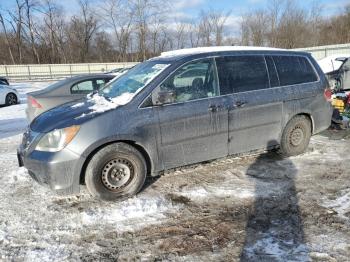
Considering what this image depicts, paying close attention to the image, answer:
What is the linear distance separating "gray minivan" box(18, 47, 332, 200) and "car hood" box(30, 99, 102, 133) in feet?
0.05

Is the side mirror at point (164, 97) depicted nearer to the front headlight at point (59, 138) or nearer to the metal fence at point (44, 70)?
the front headlight at point (59, 138)

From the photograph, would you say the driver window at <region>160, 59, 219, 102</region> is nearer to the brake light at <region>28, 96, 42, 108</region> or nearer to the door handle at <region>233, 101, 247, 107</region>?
the door handle at <region>233, 101, 247, 107</region>

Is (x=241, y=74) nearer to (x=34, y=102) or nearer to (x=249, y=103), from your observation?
(x=249, y=103)

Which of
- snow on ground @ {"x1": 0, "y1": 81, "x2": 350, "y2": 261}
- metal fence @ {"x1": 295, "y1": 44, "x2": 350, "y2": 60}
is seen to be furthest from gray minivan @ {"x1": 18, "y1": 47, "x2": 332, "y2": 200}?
metal fence @ {"x1": 295, "y1": 44, "x2": 350, "y2": 60}

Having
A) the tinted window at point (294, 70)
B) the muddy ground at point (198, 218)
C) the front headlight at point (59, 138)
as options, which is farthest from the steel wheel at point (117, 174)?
the tinted window at point (294, 70)

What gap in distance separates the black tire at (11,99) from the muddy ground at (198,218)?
38.3ft

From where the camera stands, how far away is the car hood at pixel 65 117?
14.7 ft

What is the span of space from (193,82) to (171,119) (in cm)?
65

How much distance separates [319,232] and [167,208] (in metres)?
1.71

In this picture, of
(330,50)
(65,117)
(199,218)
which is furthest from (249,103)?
(330,50)

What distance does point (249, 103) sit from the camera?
5.39 m

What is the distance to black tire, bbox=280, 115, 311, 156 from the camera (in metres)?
6.01

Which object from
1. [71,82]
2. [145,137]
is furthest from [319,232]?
[71,82]

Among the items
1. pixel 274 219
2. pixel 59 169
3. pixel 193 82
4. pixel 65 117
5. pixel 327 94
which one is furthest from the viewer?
pixel 327 94
